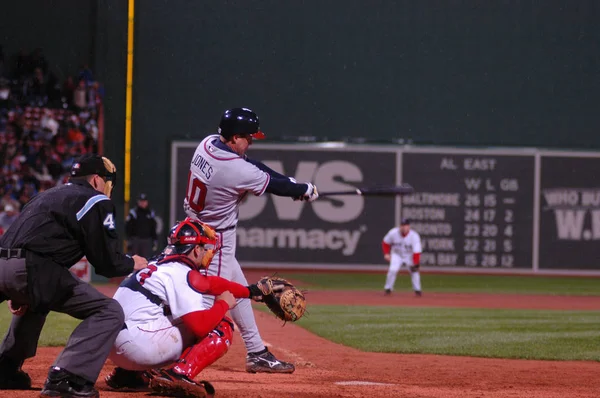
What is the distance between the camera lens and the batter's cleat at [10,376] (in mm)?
6203

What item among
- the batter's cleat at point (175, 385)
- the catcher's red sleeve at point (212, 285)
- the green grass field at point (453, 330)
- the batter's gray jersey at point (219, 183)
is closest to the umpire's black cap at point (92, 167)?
the catcher's red sleeve at point (212, 285)

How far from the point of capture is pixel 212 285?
595 cm

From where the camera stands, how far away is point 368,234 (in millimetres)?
24109

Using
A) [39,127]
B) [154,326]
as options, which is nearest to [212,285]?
[154,326]

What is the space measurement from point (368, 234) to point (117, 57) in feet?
27.2

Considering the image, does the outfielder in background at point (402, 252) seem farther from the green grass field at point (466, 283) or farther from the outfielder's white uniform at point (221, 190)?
the outfielder's white uniform at point (221, 190)

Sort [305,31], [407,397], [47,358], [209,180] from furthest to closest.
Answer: [305,31]
[47,358]
[209,180]
[407,397]

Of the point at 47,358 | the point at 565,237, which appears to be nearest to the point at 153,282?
the point at 47,358

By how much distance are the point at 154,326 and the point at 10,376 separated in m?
1.14

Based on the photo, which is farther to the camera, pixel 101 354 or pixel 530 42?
pixel 530 42

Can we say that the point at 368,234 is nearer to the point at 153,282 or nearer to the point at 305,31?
the point at 305,31

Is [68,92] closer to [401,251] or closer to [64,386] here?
[401,251]

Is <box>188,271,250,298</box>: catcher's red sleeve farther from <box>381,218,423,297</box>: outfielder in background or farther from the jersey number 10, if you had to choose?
<box>381,218,423,297</box>: outfielder in background

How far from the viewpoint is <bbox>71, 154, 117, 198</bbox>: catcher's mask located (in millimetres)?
5957
